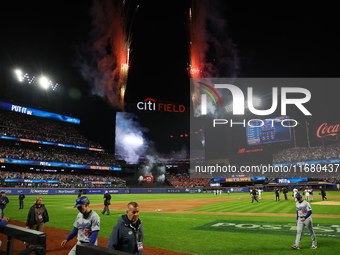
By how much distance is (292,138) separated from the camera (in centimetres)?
8881

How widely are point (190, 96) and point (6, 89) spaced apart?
64.6 meters

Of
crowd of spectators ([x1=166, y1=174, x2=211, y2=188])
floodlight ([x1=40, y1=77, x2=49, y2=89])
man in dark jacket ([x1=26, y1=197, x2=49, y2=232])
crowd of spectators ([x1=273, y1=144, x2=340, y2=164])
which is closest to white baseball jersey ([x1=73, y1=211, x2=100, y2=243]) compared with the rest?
man in dark jacket ([x1=26, y1=197, x2=49, y2=232])

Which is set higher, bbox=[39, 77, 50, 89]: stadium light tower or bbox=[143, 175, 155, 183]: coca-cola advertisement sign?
bbox=[39, 77, 50, 89]: stadium light tower

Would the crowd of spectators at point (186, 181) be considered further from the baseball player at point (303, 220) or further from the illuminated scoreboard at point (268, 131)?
the baseball player at point (303, 220)

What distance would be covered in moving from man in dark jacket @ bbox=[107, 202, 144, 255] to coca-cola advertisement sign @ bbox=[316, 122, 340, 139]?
90.7m

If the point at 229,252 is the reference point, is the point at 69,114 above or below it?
above

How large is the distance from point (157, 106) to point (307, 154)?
54.7 metres

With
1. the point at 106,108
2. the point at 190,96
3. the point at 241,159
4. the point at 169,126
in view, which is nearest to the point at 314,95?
the point at 241,159

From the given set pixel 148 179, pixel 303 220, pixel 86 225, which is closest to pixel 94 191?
pixel 148 179

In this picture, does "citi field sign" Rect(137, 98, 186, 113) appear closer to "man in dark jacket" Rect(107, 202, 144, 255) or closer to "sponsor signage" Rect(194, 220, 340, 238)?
"sponsor signage" Rect(194, 220, 340, 238)

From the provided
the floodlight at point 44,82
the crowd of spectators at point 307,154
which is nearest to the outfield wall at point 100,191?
the crowd of spectators at point 307,154

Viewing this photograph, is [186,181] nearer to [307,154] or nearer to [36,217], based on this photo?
[307,154]

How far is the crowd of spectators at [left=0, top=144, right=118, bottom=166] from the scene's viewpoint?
64562mm

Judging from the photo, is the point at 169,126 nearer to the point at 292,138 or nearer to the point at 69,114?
the point at 69,114
